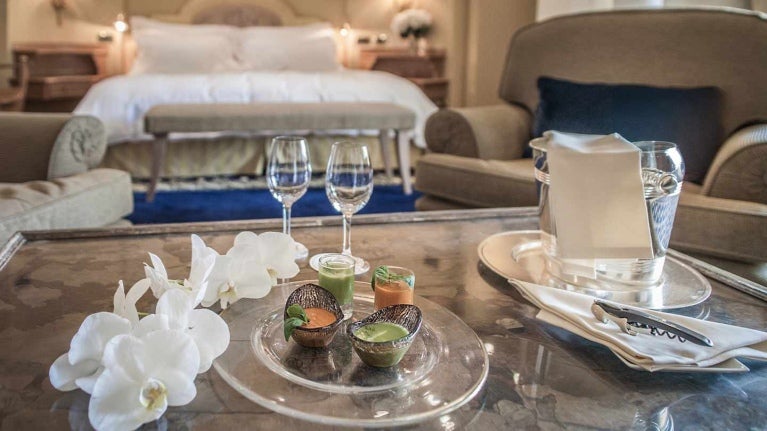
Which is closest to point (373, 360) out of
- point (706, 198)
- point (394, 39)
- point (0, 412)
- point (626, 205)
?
point (0, 412)

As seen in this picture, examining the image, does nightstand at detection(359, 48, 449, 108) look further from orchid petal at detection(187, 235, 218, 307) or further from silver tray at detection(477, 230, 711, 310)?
orchid petal at detection(187, 235, 218, 307)

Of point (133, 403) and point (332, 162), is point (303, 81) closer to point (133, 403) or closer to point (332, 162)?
point (332, 162)

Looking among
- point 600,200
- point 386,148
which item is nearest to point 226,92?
point 386,148

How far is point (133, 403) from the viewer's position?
589mm

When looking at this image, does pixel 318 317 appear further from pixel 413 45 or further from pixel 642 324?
pixel 413 45

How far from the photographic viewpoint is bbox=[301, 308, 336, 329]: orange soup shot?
0.78m

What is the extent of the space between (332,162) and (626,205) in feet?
1.67

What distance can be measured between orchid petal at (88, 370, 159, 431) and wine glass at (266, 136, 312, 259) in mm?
556

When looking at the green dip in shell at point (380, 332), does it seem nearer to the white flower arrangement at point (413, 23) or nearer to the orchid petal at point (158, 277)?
the orchid petal at point (158, 277)

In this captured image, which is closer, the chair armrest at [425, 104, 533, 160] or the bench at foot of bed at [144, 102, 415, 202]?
the chair armrest at [425, 104, 533, 160]

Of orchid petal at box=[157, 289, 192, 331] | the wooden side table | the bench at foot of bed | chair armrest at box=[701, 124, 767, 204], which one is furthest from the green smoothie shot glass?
the wooden side table

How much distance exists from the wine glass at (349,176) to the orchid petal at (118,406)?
54 centimetres

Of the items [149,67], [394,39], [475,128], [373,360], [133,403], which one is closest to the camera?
[133,403]

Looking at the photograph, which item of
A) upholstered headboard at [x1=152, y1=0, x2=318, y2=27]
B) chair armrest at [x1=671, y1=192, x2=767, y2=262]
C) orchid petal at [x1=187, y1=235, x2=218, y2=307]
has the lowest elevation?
chair armrest at [x1=671, y1=192, x2=767, y2=262]
